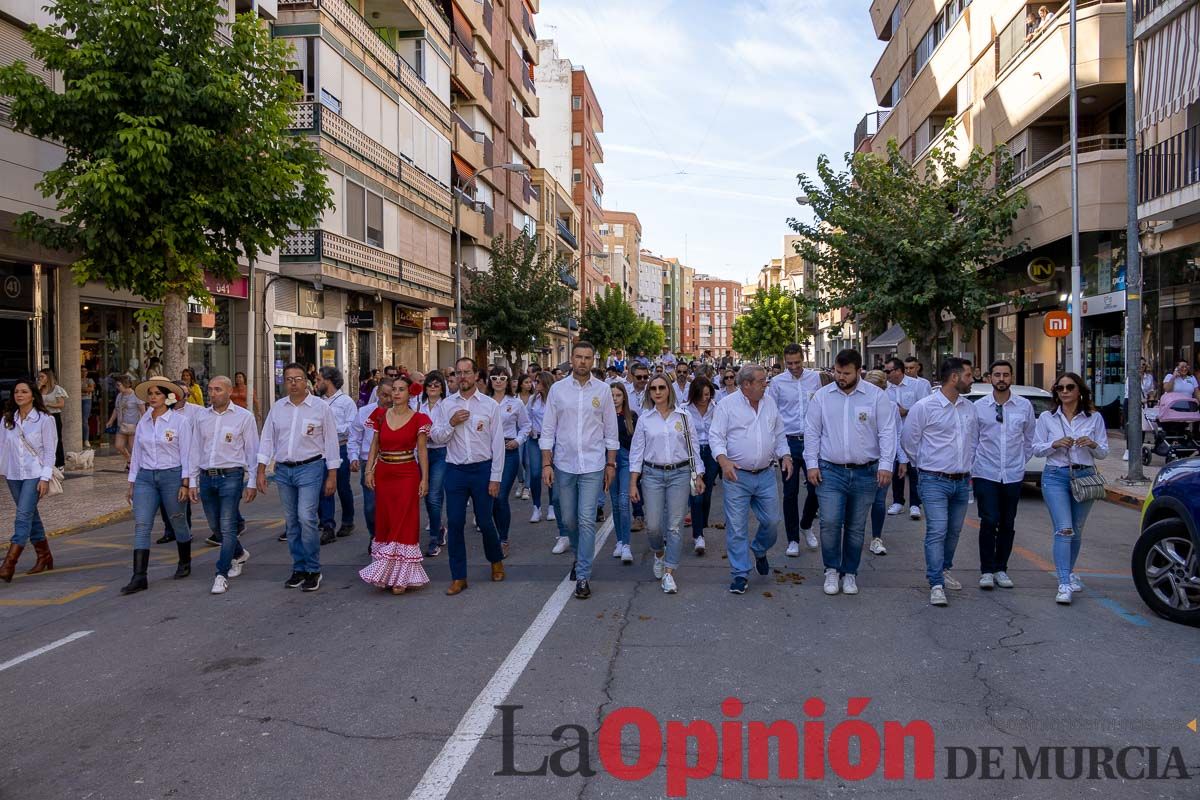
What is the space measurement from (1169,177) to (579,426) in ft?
51.7

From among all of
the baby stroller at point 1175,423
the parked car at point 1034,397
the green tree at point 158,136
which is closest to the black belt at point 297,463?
the green tree at point 158,136

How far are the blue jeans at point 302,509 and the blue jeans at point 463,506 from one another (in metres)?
1.12

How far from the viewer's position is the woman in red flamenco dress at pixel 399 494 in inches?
290

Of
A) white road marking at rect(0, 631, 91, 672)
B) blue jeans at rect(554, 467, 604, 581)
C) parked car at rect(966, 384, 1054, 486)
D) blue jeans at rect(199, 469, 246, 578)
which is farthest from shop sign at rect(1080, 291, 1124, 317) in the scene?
white road marking at rect(0, 631, 91, 672)

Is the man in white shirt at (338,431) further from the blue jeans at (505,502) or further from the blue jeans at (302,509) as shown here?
the blue jeans at (302,509)

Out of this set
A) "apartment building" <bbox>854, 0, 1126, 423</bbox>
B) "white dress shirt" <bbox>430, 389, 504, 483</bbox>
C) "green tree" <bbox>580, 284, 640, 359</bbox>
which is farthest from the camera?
"green tree" <bbox>580, 284, 640, 359</bbox>

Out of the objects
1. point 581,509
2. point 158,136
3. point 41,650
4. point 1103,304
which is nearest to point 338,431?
point 581,509

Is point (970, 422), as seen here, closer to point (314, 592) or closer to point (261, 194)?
point (314, 592)

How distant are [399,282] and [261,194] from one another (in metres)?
15.8

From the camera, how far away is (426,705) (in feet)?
15.6

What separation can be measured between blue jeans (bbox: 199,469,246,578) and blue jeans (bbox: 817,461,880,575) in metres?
4.83

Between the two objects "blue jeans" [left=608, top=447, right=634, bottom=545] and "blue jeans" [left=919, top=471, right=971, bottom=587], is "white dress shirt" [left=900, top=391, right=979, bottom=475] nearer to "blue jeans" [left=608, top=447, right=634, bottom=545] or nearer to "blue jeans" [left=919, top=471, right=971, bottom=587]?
"blue jeans" [left=919, top=471, right=971, bottom=587]

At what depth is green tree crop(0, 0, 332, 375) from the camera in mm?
13086

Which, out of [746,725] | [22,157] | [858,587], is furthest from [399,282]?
[746,725]
